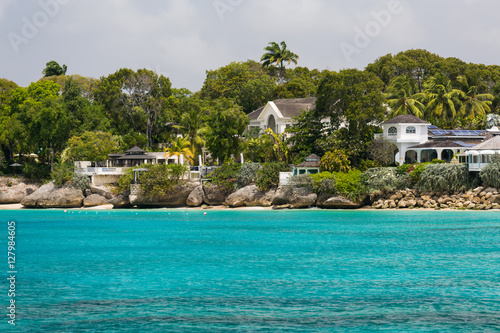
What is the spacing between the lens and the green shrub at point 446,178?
2068 inches

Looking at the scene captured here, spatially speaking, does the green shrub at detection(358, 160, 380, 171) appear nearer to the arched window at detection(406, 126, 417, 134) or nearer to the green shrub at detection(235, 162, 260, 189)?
the arched window at detection(406, 126, 417, 134)

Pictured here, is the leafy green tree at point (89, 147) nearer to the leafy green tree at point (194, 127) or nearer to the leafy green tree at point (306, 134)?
the leafy green tree at point (194, 127)

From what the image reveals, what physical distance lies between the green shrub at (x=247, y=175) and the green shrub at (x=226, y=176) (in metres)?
0.59

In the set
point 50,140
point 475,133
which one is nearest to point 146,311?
point 475,133

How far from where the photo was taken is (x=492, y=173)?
165 feet

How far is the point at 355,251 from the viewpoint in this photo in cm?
3117

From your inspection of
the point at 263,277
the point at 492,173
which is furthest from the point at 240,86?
the point at 263,277

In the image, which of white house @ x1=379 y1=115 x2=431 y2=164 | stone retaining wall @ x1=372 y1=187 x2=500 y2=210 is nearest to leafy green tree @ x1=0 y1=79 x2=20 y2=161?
white house @ x1=379 y1=115 x2=431 y2=164

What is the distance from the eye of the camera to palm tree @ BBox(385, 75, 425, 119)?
7244 centimetres

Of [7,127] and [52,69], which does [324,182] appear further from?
[52,69]

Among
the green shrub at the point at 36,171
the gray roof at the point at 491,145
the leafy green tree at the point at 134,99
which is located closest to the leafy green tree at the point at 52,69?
the leafy green tree at the point at 134,99

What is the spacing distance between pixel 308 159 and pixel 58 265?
37221 millimetres

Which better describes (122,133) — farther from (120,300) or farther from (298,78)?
(120,300)

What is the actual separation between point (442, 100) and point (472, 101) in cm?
561
